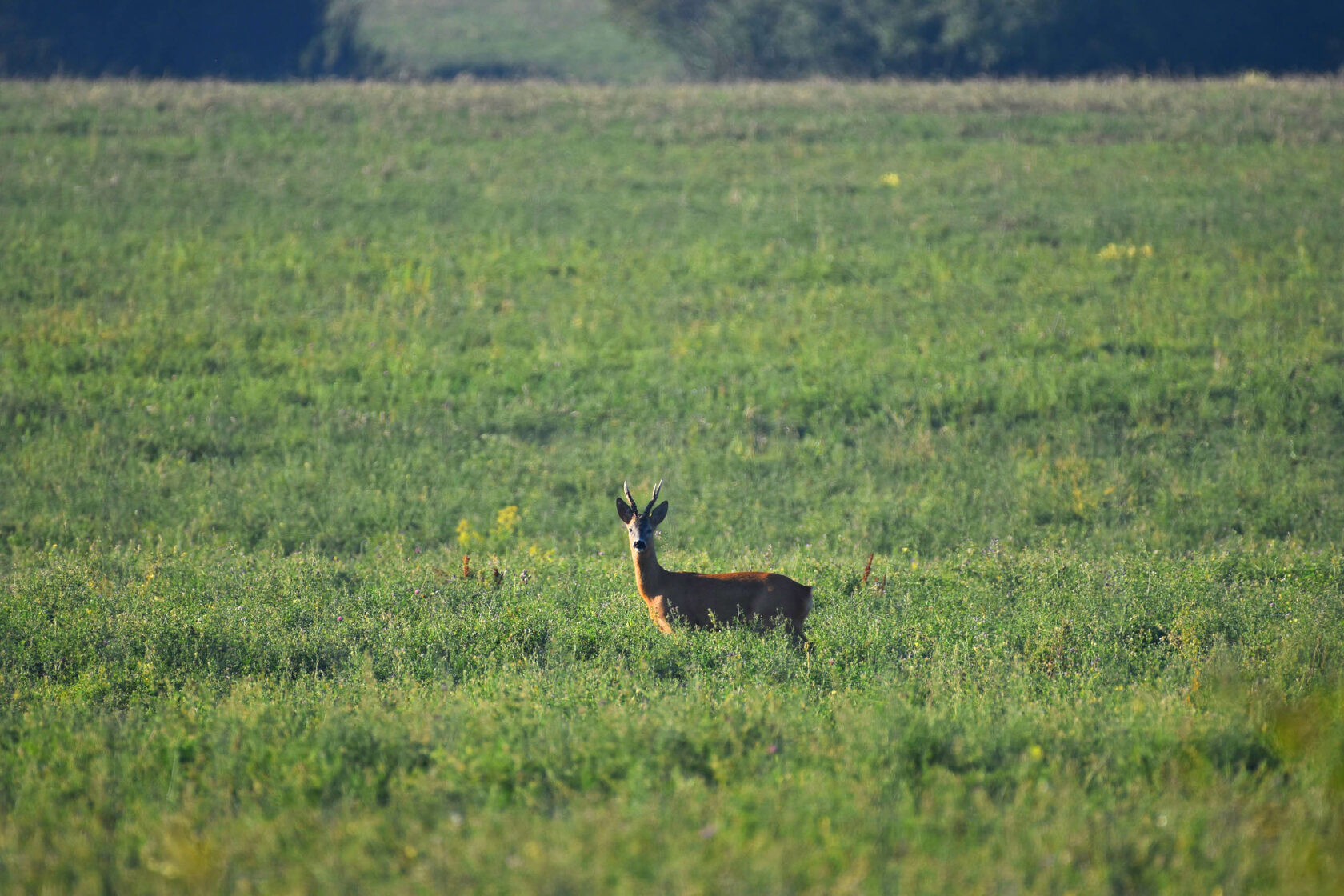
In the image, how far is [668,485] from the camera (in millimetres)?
14031

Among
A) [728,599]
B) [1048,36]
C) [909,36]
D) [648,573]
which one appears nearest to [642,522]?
[648,573]

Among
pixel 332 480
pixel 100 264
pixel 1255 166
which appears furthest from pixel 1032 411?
pixel 100 264

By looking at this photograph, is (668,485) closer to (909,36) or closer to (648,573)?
(648,573)

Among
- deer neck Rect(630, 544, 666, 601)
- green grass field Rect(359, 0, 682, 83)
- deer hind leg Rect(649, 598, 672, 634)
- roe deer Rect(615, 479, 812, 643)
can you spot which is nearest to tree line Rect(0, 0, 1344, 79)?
green grass field Rect(359, 0, 682, 83)

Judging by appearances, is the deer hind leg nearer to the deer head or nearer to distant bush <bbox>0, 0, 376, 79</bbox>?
the deer head

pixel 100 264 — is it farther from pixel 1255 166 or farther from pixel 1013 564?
pixel 1255 166

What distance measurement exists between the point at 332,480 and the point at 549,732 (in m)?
8.86

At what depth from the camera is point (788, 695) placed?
22.6ft

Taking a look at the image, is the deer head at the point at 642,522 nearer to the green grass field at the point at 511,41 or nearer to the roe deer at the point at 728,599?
the roe deer at the point at 728,599

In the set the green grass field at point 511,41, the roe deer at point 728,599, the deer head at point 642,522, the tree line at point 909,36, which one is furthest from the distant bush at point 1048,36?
the roe deer at point 728,599

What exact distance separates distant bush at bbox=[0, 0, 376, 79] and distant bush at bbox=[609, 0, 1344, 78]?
87.5ft

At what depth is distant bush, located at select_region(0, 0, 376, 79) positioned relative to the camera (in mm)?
56844

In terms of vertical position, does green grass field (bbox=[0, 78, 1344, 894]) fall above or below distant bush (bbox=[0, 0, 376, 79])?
below

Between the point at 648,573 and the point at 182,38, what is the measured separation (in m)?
64.5
